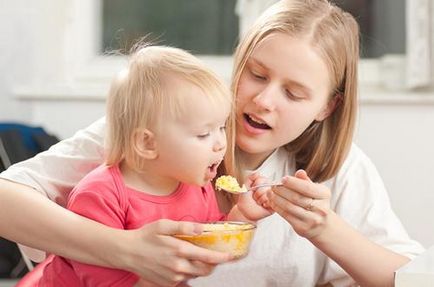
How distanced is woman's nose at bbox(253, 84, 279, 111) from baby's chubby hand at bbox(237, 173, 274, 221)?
136mm

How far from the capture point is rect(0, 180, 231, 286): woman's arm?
4.58 feet

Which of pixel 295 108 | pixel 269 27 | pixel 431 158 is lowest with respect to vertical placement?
pixel 431 158

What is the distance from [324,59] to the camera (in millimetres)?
1735

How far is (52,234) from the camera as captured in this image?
5.09ft

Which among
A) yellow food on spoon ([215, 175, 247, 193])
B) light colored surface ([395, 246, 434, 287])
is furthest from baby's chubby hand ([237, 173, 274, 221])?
light colored surface ([395, 246, 434, 287])

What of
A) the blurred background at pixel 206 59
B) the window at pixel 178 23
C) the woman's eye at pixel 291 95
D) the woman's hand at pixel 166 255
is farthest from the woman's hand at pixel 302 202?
the window at pixel 178 23

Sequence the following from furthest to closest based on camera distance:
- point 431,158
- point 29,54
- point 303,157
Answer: point 29,54 → point 431,158 → point 303,157

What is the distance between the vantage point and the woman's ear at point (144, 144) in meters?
1.54

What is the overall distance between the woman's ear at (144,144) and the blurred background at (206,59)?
1340 mm

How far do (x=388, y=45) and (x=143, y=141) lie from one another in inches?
78.9

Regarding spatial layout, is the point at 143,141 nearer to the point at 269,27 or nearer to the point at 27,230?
the point at 27,230

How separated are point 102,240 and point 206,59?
2040 mm

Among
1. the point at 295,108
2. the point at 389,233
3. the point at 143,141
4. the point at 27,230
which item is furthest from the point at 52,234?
the point at 389,233

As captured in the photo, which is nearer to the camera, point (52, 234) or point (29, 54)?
point (52, 234)
